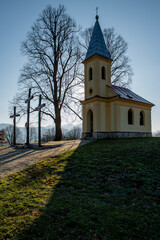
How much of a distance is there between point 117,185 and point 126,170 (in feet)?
3.82

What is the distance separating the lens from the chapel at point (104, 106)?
55.7ft

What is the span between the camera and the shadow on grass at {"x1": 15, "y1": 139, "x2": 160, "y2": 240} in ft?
9.70

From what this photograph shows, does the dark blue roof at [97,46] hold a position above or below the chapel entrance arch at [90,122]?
above

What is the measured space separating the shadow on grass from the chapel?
10.3 meters

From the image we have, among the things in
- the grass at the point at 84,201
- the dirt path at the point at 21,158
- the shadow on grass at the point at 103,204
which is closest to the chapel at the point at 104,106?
the dirt path at the point at 21,158

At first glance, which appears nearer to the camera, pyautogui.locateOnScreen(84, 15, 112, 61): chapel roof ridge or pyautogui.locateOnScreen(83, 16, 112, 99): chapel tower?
pyautogui.locateOnScreen(83, 16, 112, 99): chapel tower

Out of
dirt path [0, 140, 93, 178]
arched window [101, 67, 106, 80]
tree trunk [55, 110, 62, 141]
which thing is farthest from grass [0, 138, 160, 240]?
tree trunk [55, 110, 62, 141]

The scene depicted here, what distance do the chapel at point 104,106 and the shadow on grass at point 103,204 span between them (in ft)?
33.9

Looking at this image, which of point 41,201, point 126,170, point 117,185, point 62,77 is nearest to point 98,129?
point 62,77

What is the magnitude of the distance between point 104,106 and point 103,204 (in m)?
14.3

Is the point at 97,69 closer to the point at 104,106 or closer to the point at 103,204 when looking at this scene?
the point at 104,106

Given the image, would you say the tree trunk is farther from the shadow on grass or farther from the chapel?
the shadow on grass

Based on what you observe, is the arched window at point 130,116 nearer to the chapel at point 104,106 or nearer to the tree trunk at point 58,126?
the chapel at point 104,106

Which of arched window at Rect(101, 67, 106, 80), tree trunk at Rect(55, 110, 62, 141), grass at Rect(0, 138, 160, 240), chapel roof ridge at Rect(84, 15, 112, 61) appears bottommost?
grass at Rect(0, 138, 160, 240)
